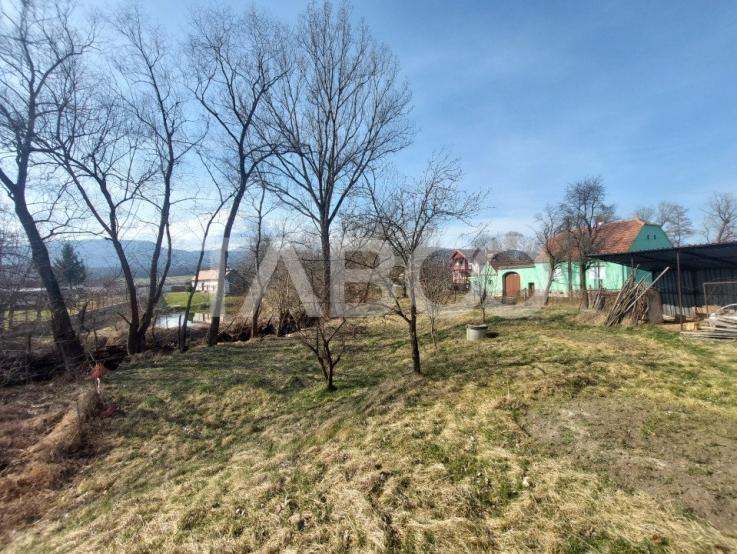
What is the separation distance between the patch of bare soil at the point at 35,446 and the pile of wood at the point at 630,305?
477 inches

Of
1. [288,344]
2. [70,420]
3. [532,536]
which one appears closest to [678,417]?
[532,536]

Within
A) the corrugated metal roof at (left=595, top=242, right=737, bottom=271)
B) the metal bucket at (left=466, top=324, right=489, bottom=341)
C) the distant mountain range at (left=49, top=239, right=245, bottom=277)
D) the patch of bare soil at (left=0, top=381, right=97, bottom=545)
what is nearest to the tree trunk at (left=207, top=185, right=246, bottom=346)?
the distant mountain range at (left=49, top=239, right=245, bottom=277)

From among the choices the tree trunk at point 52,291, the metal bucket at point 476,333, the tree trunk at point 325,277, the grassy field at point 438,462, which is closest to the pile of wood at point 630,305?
the grassy field at point 438,462

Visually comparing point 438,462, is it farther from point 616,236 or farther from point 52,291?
point 616,236

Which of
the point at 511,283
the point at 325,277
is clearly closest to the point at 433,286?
the point at 325,277

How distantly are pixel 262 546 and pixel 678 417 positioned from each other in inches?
182

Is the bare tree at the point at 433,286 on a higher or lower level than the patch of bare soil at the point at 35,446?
higher

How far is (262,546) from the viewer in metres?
2.74

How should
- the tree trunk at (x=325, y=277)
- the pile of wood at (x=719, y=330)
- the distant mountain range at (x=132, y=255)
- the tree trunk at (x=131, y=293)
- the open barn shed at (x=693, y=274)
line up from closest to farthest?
the pile of wood at (x=719, y=330), the tree trunk at (x=325, y=277), the open barn shed at (x=693, y=274), the tree trunk at (x=131, y=293), the distant mountain range at (x=132, y=255)

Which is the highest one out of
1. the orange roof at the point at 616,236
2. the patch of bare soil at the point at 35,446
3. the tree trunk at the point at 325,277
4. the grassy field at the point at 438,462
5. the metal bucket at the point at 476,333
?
the orange roof at the point at 616,236

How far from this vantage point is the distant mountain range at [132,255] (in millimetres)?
10898

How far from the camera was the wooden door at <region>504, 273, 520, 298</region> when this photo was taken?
2556 cm

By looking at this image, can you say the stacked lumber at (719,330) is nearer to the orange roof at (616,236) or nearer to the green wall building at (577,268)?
the green wall building at (577,268)

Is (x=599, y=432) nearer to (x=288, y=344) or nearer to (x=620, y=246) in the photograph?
(x=288, y=344)
